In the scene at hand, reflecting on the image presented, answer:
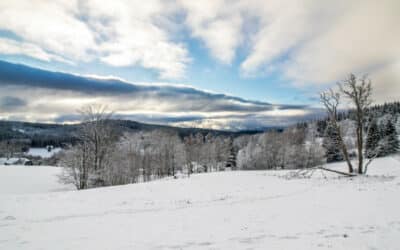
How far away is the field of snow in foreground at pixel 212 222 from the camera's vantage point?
6902mm

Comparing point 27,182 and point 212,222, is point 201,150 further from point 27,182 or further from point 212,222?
point 212,222

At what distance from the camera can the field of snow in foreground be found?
6.90 m

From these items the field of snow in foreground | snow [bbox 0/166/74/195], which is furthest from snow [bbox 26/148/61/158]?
the field of snow in foreground

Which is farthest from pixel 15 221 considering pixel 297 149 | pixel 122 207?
pixel 297 149

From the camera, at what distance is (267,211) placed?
10.5 meters

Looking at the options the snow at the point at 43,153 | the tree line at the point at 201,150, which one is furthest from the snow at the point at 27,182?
the snow at the point at 43,153

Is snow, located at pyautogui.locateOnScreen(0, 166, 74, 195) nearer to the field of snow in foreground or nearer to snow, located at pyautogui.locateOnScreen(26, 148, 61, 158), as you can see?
the field of snow in foreground

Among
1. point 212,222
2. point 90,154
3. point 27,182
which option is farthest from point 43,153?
point 212,222

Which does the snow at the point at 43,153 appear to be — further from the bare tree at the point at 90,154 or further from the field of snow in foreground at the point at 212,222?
the field of snow in foreground at the point at 212,222

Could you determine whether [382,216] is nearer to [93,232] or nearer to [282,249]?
[282,249]

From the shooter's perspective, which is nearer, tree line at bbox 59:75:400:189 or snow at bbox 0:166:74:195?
tree line at bbox 59:75:400:189

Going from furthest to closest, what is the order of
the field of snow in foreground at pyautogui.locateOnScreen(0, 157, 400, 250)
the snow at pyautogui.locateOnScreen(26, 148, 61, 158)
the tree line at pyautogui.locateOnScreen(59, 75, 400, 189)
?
the snow at pyautogui.locateOnScreen(26, 148, 61, 158), the tree line at pyautogui.locateOnScreen(59, 75, 400, 189), the field of snow in foreground at pyautogui.locateOnScreen(0, 157, 400, 250)

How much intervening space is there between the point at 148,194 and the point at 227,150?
5156cm

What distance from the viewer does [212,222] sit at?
30.3 ft
